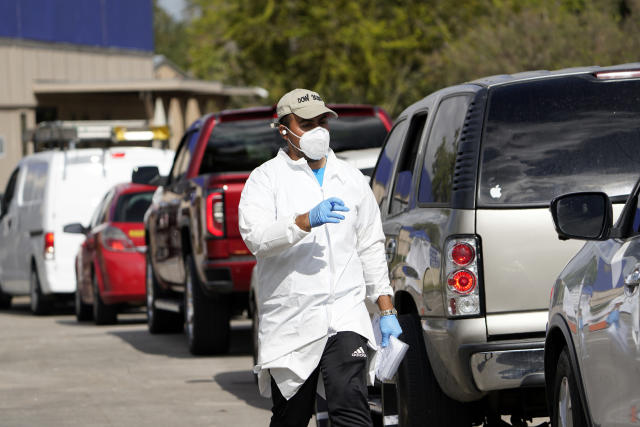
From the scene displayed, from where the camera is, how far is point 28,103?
47500 millimetres

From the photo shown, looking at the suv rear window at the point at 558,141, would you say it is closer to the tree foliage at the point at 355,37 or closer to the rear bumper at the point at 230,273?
the rear bumper at the point at 230,273

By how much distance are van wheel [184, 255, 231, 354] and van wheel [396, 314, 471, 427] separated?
19.2 feet

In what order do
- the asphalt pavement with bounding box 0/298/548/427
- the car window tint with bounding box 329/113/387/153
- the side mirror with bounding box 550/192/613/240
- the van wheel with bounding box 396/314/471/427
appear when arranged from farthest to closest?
the car window tint with bounding box 329/113/387/153 → the asphalt pavement with bounding box 0/298/548/427 → the van wheel with bounding box 396/314/471/427 → the side mirror with bounding box 550/192/613/240

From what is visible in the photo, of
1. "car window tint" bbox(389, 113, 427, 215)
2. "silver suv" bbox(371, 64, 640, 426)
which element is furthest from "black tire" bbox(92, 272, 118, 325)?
"silver suv" bbox(371, 64, 640, 426)

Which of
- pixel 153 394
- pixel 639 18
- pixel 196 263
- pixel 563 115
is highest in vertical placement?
pixel 639 18

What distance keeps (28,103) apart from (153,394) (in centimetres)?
3722

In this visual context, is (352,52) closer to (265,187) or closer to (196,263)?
(196,263)

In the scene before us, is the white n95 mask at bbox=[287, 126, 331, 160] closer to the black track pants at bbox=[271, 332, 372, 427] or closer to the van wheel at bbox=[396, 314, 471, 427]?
the black track pants at bbox=[271, 332, 372, 427]

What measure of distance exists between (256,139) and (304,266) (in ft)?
24.6

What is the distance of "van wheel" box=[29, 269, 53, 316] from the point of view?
67.9 feet

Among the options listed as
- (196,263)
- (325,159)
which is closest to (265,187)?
(325,159)

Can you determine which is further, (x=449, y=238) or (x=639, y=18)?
(x=639, y=18)

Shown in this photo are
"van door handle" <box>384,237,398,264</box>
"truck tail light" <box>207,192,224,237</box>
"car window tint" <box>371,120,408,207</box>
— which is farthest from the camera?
"truck tail light" <box>207,192,224,237</box>

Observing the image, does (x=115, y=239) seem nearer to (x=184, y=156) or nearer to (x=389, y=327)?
(x=184, y=156)
